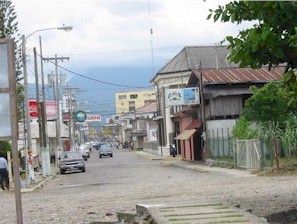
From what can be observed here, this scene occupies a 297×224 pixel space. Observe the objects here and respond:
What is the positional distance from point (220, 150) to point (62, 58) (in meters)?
27.6

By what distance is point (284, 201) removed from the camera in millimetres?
16312

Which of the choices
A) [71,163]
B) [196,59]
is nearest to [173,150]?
[196,59]

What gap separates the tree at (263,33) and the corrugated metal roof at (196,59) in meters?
51.4

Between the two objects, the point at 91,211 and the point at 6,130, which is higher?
the point at 6,130

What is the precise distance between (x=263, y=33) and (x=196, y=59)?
180ft

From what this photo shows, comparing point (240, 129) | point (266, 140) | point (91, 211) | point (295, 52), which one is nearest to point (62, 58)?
point (240, 129)

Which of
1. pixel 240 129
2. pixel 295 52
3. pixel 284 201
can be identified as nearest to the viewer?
pixel 295 52

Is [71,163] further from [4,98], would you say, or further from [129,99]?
[129,99]

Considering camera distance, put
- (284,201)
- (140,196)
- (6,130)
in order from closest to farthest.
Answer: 1. (6,130)
2. (284,201)
3. (140,196)

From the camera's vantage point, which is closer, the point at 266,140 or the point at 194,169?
the point at 266,140

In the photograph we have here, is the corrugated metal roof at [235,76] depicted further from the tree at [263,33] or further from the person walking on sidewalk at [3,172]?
the tree at [263,33]

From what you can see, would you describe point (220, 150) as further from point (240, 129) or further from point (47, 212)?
point (47, 212)

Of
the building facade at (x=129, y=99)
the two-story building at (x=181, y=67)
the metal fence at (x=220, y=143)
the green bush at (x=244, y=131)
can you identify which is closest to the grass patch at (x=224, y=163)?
the metal fence at (x=220, y=143)

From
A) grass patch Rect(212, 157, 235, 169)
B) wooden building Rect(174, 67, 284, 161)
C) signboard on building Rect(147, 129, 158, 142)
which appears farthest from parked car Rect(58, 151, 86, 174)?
signboard on building Rect(147, 129, 158, 142)
